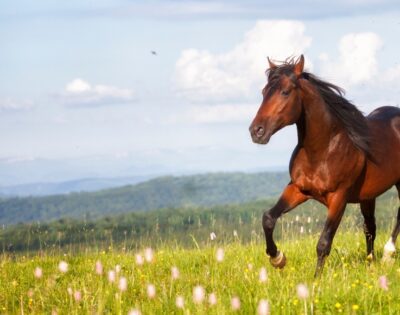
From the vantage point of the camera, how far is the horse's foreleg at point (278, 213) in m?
8.97

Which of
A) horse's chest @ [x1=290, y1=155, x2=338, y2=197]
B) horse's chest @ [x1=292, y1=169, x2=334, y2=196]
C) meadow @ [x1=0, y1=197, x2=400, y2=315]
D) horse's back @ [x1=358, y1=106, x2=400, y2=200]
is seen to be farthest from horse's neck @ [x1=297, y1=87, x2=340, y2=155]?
meadow @ [x1=0, y1=197, x2=400, y2=315]

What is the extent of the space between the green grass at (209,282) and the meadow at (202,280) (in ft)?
0.04

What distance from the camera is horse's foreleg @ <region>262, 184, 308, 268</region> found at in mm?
8969

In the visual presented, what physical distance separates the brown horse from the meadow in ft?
2.30

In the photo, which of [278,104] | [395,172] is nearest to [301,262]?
[395,172]

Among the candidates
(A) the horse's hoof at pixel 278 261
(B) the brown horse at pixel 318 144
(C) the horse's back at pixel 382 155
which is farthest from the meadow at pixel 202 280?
(C) the horse's back at pixel 382 155

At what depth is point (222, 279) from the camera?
27.9ft

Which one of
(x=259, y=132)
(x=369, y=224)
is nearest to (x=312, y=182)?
(x=259, y=132)

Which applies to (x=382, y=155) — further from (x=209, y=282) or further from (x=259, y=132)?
(x=209, y=282)

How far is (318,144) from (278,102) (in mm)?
1063

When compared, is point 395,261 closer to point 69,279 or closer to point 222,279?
point 222,279

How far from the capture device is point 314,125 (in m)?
8.98

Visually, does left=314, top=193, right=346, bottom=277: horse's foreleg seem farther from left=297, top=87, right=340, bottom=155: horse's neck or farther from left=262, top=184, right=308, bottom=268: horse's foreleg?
left=297, top=87, right=340, bottom=155: horse's neck

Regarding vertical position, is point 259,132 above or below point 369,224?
above
